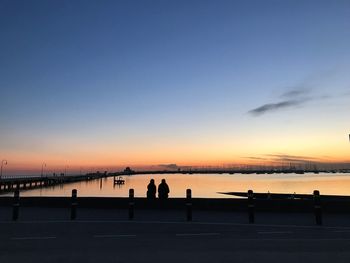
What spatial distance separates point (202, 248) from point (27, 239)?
5.06 metres

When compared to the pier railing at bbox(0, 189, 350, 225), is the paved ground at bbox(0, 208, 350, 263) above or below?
below

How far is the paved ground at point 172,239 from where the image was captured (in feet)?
27.7

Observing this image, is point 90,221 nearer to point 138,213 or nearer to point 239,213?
point 138,213

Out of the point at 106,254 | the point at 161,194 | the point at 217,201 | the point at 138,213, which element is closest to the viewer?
the point at 106,254

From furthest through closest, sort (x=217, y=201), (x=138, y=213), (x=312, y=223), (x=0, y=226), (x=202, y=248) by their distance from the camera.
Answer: (x=217, y=201), (x=138, y=213), (x=312, y=223), (x=0, y=226), (x=202, y=248)

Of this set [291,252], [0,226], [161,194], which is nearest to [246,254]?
[291,252]

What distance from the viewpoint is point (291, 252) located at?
8961mm

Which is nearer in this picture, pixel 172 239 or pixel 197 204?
pixel 172 239

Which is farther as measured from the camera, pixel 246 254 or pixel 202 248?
pixel 202 248

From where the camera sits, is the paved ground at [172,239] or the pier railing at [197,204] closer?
the paved ground at [172,239]

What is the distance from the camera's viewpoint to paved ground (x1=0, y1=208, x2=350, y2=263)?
8430 mm

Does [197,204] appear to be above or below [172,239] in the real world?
above

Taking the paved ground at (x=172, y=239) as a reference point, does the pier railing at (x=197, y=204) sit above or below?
above

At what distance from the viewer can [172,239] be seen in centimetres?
1075
